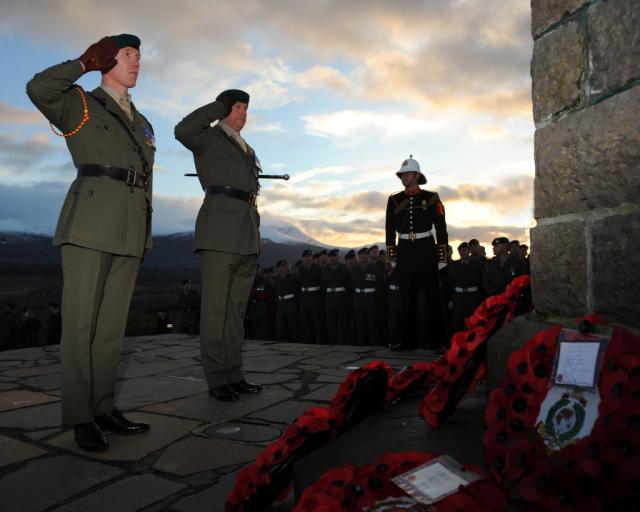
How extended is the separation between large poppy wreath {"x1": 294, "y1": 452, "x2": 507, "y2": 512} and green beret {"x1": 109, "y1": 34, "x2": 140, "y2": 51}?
227cm

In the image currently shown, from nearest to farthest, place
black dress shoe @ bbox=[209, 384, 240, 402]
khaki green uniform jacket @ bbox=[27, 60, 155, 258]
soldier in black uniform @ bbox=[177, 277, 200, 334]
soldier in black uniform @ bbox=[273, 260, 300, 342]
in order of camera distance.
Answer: khaki green uniform jacket @ bbox=[27, 60, 155, 258], black dress shoe @ bbox=[209, 384, 240, 402], soldier in black uniform @ bbox=[273, 260, 300, 342], soldier in black uniform @ bbox=[177, 277, 200, 334]

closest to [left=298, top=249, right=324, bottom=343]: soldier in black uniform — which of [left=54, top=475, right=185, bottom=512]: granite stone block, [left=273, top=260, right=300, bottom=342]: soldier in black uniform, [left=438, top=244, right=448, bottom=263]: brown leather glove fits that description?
[left=273, top=260, right=300, bottom=342]: soldier in black uniform

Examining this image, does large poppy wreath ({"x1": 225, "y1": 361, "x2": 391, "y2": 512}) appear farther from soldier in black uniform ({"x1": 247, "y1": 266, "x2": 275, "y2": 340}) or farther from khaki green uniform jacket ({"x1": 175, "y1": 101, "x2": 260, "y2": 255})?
soldier in black uniform ({"x1": 247, "y1": 266, "x2": 275, "y2": 340})

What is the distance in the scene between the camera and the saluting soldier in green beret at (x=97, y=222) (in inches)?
93.1

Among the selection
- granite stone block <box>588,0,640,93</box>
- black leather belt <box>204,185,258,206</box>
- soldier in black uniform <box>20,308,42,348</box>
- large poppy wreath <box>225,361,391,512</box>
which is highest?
granite stone block <box>588,0,640,93</box>

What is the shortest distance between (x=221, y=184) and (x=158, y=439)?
5.34ft

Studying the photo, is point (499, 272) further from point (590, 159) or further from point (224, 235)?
point (590, 159)

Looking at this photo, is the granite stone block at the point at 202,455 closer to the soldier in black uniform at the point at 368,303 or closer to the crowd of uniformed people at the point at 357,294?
the crowd of uniformed people at the point at 357,294

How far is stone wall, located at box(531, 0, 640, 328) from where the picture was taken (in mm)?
1565

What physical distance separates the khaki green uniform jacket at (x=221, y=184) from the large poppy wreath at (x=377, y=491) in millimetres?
2148

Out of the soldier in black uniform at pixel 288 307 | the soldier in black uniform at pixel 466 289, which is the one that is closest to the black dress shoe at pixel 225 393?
the soldier in black uniform at pixel 466 289

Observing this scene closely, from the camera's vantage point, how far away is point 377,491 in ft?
4.16

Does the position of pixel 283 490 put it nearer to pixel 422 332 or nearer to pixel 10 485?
pixel 10 485

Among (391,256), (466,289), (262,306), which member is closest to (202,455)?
(391,256)
